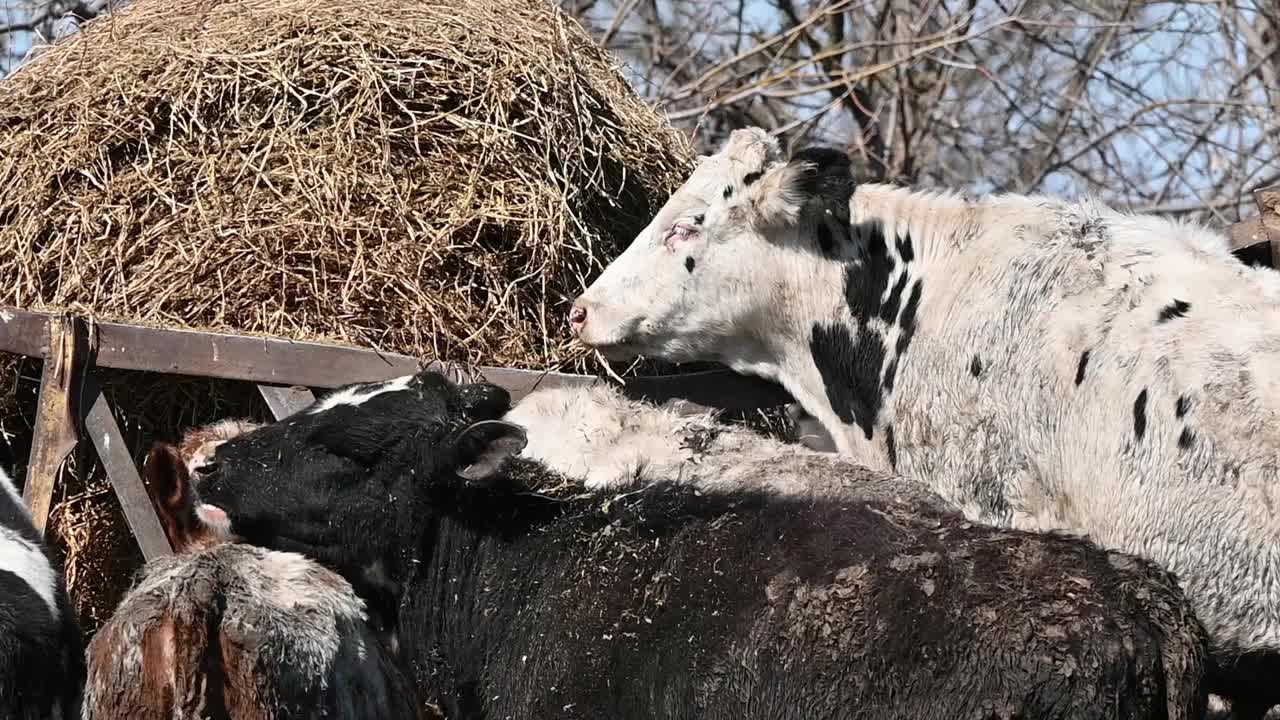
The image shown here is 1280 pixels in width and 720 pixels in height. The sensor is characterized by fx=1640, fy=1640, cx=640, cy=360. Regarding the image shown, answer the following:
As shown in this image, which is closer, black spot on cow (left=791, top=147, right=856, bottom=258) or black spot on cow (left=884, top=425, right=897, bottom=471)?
black spot on cow (left=884, top=425, right=897, bottom=471)

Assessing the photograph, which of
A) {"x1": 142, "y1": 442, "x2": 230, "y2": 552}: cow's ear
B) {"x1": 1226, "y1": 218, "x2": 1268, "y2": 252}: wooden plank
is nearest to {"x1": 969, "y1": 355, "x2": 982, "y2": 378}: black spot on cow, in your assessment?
{"x1": 1226, "y1": 218, "x2": 1268, "y2": 252}: wooden plank

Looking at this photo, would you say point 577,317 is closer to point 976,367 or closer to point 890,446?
point 890,446

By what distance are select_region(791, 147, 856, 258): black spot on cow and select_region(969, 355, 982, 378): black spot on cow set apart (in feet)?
2.44

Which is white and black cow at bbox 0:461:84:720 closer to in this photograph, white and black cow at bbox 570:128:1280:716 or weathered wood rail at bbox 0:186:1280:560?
weathered wood rail at bbox 0:186:1280:560

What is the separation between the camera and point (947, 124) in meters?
13.6

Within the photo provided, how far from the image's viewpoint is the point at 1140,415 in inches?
194

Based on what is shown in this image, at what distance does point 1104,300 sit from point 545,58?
8.75ft

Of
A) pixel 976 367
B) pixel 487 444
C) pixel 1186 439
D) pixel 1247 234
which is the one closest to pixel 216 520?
pixel 487 444

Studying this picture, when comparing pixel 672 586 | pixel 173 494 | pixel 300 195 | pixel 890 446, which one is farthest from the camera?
pixel 300 195

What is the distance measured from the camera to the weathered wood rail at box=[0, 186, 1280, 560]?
18.9ft

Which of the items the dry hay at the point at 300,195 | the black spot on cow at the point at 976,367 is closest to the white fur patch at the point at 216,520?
the dry hay at the point at 300,195

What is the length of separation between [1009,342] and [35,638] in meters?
3.19

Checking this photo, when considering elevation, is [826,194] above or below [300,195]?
above

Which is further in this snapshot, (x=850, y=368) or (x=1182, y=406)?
(x=850, y=368)
